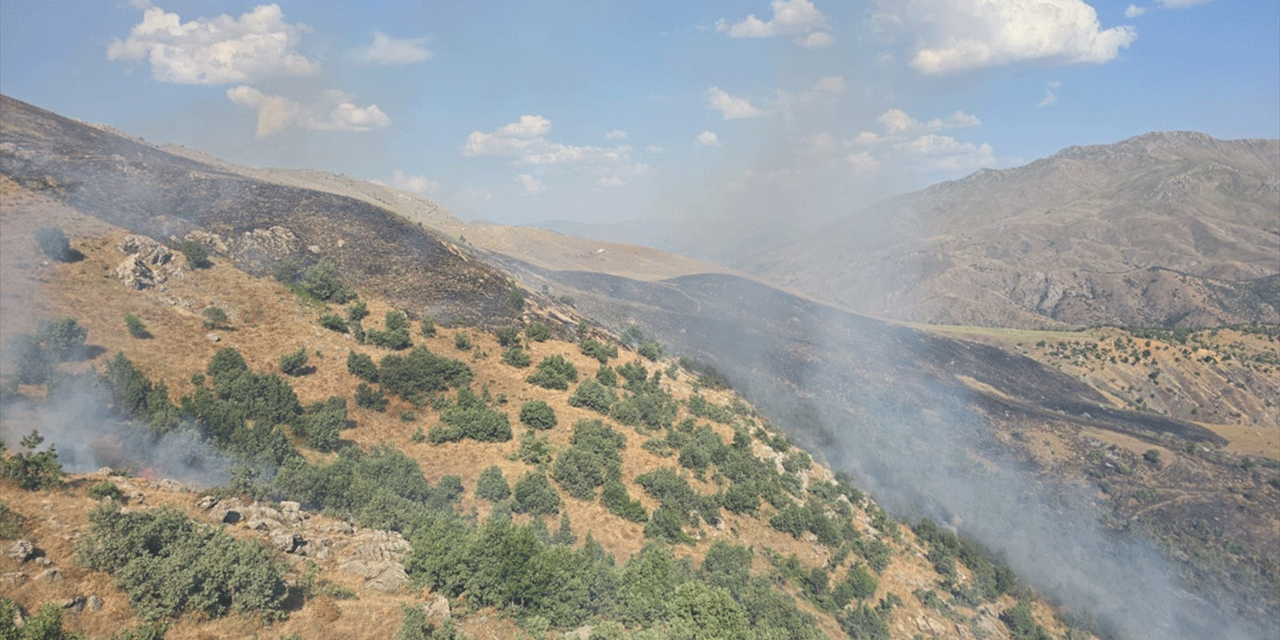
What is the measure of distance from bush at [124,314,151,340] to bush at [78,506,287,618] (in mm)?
15995

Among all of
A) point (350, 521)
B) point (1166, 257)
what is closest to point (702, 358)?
point (350, 521)

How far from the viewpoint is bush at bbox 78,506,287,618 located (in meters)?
10.4

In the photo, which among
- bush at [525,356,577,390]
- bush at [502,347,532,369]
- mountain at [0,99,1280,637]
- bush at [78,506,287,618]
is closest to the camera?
bush at [78,506,287,618]

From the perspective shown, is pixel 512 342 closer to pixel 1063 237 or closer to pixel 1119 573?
pixel 1119 573

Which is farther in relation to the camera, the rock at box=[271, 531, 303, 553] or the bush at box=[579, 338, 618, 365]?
the bush at box=[579, 338, 618, 365]

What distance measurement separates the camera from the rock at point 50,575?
988cm

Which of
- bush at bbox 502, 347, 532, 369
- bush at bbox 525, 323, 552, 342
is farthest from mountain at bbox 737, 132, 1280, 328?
bush at bbox 502, 347, 532, 369

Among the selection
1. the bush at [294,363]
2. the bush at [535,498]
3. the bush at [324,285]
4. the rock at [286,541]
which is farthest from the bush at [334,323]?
the rock at [286,541]

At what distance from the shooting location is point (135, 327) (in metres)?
23.3

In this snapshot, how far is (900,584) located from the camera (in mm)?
29312

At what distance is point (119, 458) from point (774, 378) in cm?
5705

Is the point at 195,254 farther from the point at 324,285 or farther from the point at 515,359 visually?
the point at 515,359

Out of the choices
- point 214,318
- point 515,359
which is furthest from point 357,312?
point 515,359

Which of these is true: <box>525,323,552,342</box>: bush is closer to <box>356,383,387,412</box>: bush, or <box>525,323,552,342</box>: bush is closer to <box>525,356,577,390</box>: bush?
<box>525,356,577,390</box>: bush
